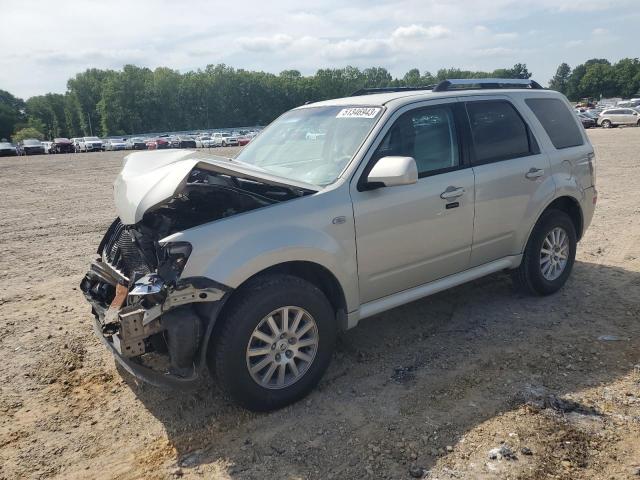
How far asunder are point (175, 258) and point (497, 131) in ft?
10.3

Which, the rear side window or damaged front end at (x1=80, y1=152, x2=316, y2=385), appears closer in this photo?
damaged front end at (x1=80, y1=152, x2=316, y2=385)

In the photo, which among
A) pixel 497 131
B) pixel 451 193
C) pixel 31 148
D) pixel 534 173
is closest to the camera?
pixel 451 193

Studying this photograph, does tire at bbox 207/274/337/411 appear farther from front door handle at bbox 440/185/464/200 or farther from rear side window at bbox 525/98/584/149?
rear side window at bbox 525/98/584/149

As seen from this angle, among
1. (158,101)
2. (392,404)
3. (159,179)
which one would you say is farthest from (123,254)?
(158,101)

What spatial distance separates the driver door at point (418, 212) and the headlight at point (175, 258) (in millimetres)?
1230

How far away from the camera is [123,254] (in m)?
3.74

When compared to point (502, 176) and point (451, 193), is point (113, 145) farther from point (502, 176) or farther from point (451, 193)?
point (451, 193)

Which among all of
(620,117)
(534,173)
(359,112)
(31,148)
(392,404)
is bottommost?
(392,404)

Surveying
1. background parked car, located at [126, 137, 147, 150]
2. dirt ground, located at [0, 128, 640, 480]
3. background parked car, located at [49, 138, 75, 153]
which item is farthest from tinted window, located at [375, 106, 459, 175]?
background parked car, located at [49, 138, 75, 153]

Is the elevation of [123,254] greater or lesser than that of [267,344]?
greater

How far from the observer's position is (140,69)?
12581cm

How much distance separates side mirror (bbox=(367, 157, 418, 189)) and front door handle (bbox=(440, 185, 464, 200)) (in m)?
0.67

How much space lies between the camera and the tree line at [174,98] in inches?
4269

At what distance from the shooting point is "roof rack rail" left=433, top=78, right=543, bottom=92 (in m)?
4.66
